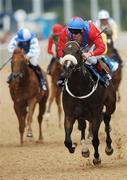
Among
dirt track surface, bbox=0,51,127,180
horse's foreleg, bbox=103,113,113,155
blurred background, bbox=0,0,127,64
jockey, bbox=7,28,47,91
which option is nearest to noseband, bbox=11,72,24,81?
jockey, bbox=7,28,47,91

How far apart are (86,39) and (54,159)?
252 centimetres

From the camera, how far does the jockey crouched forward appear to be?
1273cm

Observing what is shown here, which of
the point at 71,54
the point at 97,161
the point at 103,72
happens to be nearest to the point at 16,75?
the point at 103,72

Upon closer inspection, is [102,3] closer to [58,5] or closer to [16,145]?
[58,5]

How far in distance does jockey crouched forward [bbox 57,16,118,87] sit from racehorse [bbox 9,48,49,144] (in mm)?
3393

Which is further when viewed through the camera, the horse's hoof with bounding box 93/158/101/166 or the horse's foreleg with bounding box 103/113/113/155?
the horse's foreleg with bounding box 103/113/113/155

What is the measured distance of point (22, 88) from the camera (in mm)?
17344

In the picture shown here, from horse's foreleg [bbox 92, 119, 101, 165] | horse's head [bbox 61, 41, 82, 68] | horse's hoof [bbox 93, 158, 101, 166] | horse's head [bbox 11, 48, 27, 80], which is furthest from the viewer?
horse's head [bbox 11, 48, 27, 80]

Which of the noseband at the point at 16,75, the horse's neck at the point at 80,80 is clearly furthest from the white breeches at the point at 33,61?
the horse's neck at the point at 80,80

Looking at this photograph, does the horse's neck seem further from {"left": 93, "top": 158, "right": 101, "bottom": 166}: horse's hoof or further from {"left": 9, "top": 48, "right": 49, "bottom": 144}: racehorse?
{"left": 9, "top": 48, "right": 49, "bottom": 144}: racehorse

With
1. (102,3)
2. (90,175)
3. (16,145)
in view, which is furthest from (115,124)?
(102,3)

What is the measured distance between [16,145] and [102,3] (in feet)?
261

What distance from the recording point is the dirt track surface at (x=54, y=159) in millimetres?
12562

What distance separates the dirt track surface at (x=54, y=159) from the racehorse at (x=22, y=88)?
59 centimetres
